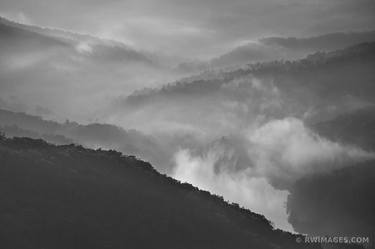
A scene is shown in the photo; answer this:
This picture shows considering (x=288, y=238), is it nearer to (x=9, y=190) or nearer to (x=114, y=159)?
(x=114, y=159)

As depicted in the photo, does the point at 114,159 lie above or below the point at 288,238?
above

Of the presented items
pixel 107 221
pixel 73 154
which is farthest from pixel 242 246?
pixel 73 154

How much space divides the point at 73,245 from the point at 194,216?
86.0ft

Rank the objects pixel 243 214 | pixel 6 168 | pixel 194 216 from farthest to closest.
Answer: pixel 243 214, pixel 194 216, pixel 6 168

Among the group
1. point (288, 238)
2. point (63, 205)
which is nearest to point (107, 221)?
point (63, 205)

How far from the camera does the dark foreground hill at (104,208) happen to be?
79375 mm

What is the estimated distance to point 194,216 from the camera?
9844cm

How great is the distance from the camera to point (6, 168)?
91.4m

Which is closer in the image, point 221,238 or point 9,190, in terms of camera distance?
point 9,190

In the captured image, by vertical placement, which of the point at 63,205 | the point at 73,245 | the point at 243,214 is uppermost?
the point at 243,214

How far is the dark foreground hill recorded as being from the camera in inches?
3125

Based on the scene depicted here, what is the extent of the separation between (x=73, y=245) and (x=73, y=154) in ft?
109

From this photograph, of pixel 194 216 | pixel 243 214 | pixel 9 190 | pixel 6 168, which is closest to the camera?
pixel 9 190

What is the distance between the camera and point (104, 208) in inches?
3570
